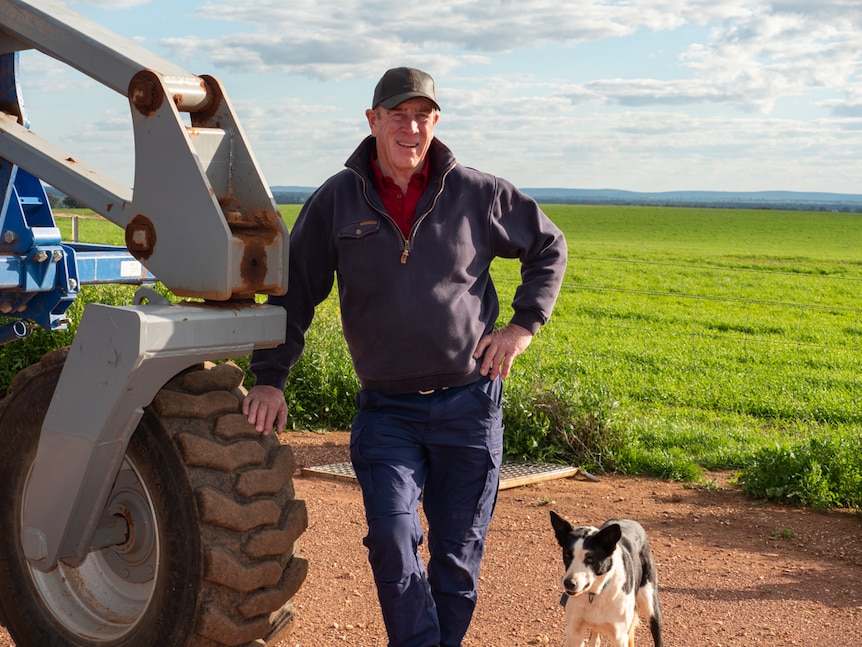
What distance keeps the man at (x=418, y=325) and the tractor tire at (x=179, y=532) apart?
0.88 feet

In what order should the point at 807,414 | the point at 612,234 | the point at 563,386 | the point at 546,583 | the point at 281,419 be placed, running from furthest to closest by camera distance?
the point at 612,234, the point at 807,414, the point at 563,386, the point at 546,583, the point at 281,419

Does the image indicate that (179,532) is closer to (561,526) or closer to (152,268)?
(152,268)

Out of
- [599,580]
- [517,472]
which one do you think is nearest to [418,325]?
[599,580]

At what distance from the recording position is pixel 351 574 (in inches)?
199

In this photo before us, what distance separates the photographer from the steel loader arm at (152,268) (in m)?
3.04

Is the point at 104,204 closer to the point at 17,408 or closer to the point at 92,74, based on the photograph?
the point at 92,74

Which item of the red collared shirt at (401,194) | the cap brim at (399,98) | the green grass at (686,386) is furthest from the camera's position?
the green grass at (686,386)

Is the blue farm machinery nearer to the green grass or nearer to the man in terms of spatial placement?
the man

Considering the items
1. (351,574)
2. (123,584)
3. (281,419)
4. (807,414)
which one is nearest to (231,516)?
(281,419)

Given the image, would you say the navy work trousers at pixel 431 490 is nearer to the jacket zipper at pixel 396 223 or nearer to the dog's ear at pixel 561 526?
the dog's ear at pixel 561 526

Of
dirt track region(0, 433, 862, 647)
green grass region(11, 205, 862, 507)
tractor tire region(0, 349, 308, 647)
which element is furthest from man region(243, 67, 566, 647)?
green grass region(11, 205, 862, 507)

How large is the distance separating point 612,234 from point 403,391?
203ft

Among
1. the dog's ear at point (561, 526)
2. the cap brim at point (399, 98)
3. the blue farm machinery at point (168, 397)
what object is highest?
the cap brim at point (399, 98)

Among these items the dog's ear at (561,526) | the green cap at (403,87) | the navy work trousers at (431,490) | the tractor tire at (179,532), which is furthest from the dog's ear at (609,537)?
the green cap at (403,87)
